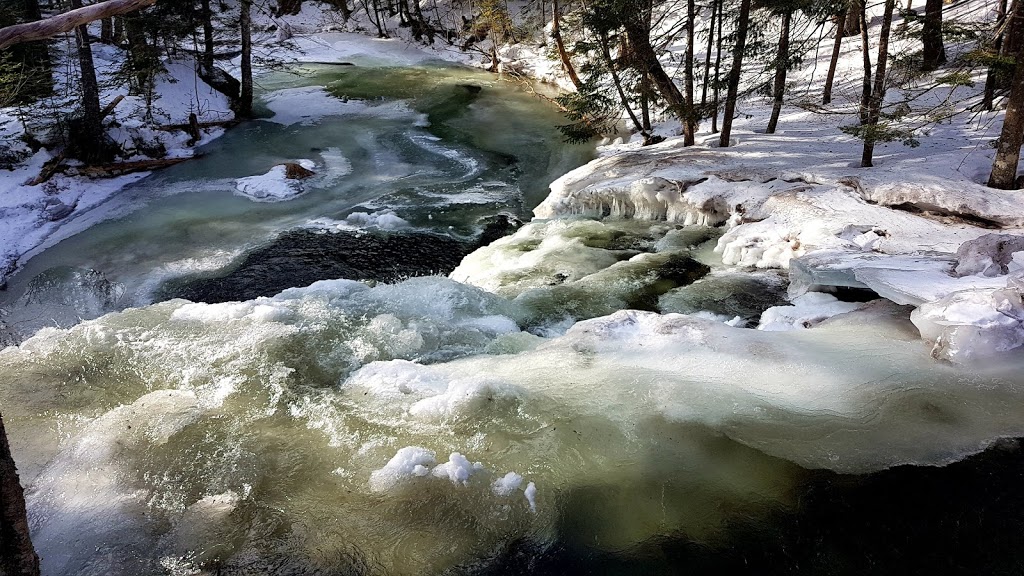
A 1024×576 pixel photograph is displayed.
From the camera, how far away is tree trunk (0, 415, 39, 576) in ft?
9.07

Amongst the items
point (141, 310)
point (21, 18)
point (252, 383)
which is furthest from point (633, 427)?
point (21, 18)

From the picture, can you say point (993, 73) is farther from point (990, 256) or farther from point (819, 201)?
point (990, 256)

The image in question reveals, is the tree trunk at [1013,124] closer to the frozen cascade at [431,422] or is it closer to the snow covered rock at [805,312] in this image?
the snow covered rock at [805,312]

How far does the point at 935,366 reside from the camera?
17.5ft

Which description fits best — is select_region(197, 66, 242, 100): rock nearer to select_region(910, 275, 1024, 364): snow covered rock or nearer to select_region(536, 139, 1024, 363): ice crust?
select_region(536, 139, 1024, 363): ice crust

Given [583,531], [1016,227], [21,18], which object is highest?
[21,18]

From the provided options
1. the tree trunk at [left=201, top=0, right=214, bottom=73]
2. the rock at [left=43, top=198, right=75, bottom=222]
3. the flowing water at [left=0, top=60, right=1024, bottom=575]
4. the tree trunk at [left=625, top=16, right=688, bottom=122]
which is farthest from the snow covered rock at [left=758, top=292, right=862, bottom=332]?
the tree trunk at [left=201, top=0, right=214, bottom=73]

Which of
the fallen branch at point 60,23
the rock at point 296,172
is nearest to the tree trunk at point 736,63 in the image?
→ the rock at point 296,172

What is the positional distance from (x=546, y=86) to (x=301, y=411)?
64.7 feet

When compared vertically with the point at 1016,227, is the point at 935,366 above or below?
below

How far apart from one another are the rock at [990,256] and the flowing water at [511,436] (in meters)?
0.75

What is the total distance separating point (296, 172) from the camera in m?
13.4

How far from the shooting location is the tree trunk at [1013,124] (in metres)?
7.39

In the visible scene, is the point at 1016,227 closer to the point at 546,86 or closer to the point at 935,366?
the point at 935,366
